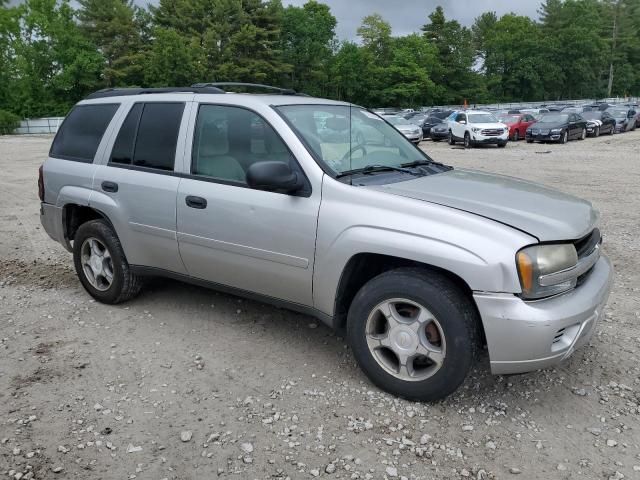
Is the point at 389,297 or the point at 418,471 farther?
the point at 389,297

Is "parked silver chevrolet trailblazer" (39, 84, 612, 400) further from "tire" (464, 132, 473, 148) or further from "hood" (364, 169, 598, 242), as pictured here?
"tire" (464, 132, 473, 148)

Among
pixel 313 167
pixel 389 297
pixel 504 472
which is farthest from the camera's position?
pixel 313 167

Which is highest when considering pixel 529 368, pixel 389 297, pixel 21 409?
pixel 389 297

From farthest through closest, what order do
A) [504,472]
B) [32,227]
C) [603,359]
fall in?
[32,227]
[603,359]
[504,472]

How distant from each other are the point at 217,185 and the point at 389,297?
4.97 feet

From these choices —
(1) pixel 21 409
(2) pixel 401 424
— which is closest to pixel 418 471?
(2) pixel 401 424

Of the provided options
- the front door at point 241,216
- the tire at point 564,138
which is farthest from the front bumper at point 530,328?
the tire at point 564,138

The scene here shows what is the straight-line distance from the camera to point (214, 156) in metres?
Answer: 4.22

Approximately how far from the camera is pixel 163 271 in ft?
15.2

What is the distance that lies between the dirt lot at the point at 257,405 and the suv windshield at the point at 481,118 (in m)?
21.8

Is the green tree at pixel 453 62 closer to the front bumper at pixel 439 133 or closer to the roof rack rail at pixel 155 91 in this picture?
the front bumper at pixel 439 133

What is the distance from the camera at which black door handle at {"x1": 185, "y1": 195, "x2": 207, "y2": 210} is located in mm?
4121

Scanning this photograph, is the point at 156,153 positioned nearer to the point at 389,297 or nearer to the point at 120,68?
the point at 389,297

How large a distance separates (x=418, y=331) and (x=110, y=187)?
112 inches
